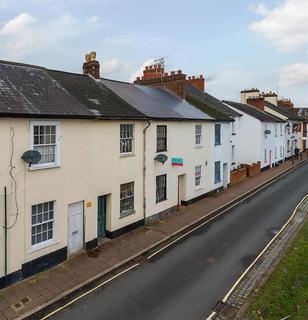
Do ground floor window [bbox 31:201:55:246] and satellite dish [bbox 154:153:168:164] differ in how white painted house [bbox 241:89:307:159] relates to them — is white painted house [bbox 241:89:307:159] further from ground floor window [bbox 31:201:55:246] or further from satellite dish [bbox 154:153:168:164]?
ground floor window [bbox 31:201:55:246]

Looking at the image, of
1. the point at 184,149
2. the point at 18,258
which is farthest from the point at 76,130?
the point at 184,149

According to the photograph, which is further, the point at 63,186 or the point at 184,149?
the point at 184,149

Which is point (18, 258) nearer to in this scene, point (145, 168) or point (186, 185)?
point (145, 168)

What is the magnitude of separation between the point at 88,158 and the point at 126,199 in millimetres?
3648

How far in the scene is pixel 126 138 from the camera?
651 inches

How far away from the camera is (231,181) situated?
1169 inches

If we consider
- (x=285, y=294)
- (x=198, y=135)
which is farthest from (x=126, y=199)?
(x=198, y=135)

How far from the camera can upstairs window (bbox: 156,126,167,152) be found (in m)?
18.9

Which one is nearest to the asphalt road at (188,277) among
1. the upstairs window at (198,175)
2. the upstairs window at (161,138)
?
the upstairs window at (198,175)

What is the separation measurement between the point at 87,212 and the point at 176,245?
4647mm

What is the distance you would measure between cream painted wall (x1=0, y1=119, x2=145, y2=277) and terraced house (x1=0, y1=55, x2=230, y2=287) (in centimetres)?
4

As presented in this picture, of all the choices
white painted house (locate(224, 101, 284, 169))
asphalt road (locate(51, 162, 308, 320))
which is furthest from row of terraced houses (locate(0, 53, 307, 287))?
white painted house (locate(224, 101, 284, 169))

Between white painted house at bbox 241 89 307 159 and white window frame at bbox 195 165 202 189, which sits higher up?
white painted house at bbox 241 89 307 159

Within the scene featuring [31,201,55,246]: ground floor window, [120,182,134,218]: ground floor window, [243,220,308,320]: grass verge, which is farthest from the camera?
[120,182,134,218]: ground floor window
